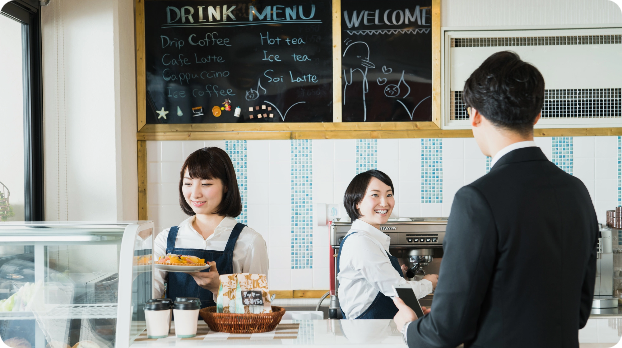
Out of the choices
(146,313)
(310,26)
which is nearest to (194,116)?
(310,26)

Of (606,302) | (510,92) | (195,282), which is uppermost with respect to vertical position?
(510,92)

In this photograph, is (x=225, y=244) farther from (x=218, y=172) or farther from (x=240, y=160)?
(x=240, y=160)

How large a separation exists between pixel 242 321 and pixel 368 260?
0.71m

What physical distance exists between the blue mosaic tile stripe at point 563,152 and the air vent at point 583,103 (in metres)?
0.16

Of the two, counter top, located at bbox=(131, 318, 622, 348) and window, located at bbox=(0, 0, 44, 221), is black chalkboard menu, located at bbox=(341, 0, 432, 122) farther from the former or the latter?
counter top, located at bbox=(131, 318, 622, 348)

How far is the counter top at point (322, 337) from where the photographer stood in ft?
4.90

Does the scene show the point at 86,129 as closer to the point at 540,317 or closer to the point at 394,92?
the point at 394,92

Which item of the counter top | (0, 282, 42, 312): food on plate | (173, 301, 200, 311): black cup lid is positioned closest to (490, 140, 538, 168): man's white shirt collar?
the counter top

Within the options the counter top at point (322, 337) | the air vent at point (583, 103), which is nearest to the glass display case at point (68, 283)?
the counter top at point (322, 337)

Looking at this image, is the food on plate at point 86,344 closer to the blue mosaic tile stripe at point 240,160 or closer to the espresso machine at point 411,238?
the espresso machine at point 411,238

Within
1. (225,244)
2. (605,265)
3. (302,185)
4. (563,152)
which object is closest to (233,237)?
(225,244)

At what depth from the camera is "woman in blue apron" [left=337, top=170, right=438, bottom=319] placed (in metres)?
2.12

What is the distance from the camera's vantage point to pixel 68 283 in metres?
1.61

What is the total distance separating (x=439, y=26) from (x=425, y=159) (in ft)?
3.04
